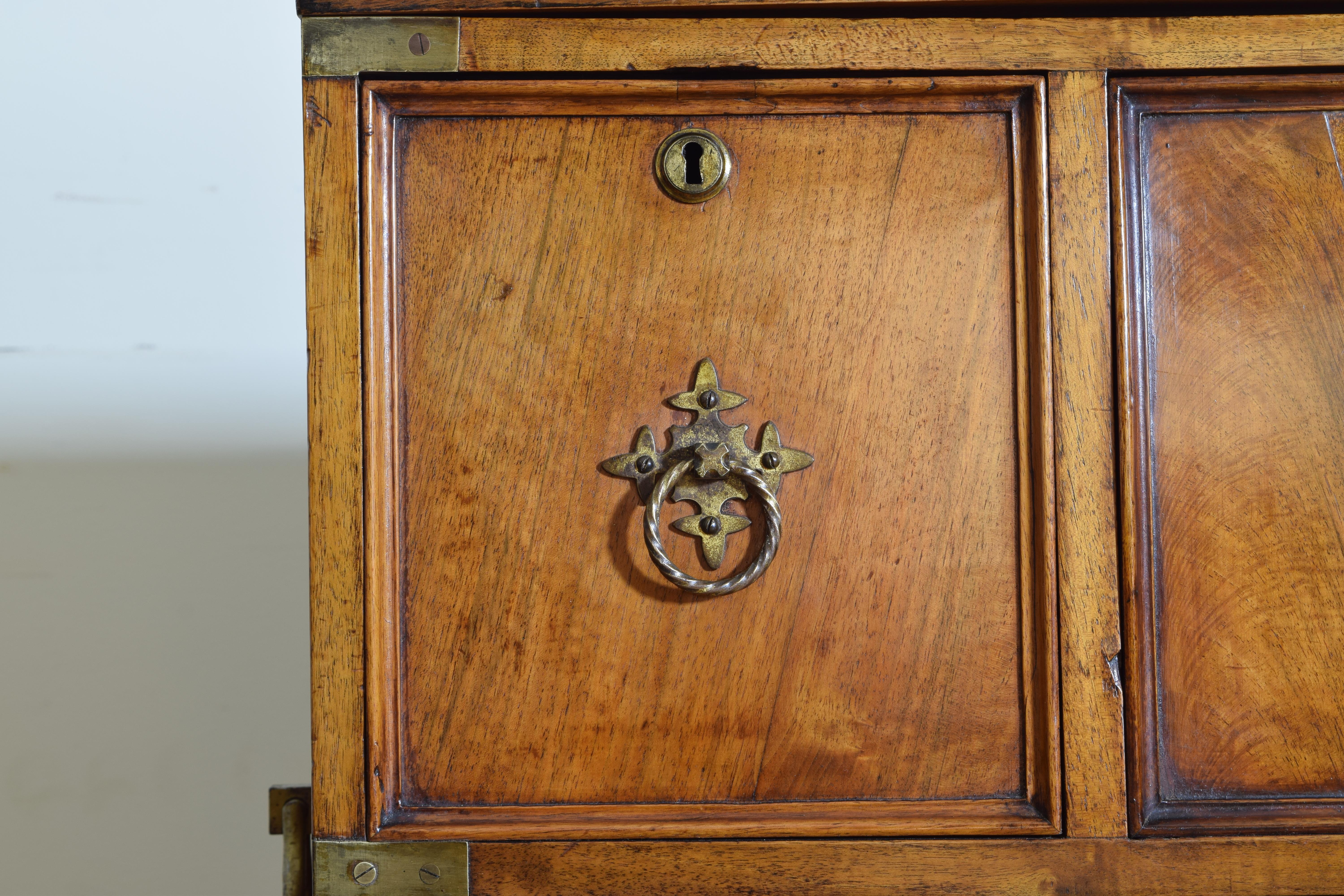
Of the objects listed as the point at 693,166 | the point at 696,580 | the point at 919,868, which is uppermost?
the point at 693,166

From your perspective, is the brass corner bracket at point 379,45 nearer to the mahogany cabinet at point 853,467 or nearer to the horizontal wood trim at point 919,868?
the mahogany cabinet at point 853,467

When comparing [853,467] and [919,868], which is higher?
[853,467]

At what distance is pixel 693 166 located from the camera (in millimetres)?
542

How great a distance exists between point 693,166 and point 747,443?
0.54ft

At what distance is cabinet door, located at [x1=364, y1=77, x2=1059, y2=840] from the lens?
0.54 m

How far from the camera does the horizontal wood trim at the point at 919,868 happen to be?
1.77ft

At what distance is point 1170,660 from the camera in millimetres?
542

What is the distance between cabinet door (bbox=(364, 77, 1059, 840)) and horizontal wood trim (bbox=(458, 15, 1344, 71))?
16 mm

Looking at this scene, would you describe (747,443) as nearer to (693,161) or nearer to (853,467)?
(853,467)

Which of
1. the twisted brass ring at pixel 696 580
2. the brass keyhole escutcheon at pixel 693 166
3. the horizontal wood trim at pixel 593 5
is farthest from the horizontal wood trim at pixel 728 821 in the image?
the horizontal wood trim at pixel 593 5

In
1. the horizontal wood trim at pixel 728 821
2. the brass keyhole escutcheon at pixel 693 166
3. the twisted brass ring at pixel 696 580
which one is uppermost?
the brass keyhole escutcheon at pixel 693 166

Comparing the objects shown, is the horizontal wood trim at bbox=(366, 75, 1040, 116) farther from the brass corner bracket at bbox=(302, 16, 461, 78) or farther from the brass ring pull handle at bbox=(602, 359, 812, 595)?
the brass ring pull handle at bbox=(602, 359, 812, 595)

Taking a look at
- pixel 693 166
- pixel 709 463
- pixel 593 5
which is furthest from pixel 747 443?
pixel 593 5

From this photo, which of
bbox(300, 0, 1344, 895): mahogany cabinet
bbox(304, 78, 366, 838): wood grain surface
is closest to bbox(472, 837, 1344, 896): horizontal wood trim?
bbox(300, 0, 1344, 895): mahogany cabinet
